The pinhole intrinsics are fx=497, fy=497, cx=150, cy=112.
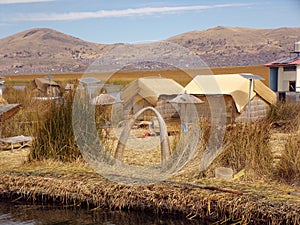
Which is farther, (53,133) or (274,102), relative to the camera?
(274,102)

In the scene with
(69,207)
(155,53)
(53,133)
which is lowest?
(69,207)

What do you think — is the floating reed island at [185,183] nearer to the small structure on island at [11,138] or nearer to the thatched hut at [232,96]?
the small structure on island at [11,138]

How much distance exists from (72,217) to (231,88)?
7.97 m

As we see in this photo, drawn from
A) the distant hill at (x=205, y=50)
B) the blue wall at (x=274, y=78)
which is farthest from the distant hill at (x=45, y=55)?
the blue wall at (x=274, y=78)

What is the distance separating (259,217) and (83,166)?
294 cm

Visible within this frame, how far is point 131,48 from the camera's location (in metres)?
8.48

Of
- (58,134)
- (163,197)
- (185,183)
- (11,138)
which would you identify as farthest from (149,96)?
(163,197)

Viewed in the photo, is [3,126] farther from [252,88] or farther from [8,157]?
[252,88]

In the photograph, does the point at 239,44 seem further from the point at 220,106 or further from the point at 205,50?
the point at 220,106

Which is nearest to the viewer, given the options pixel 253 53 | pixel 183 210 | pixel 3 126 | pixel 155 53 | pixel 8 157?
pixel 183 210

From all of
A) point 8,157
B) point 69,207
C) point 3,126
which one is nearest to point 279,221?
point 69,207

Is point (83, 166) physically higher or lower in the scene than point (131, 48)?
lower

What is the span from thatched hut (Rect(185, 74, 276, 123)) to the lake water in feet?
22.1

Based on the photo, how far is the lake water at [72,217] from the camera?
587cm
